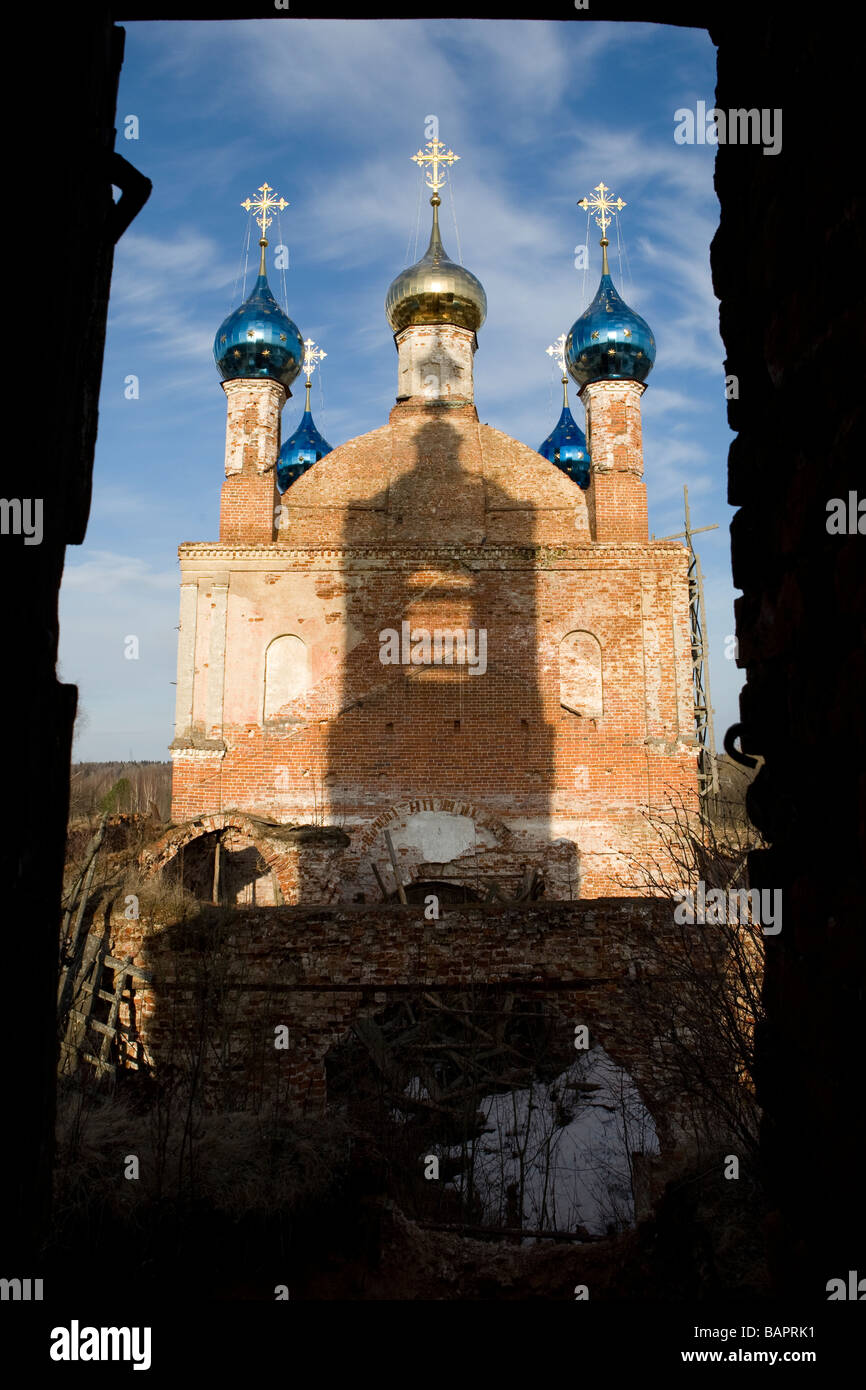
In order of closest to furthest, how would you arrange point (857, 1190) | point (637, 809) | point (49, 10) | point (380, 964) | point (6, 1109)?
point (857, 1190)
point (6, 1109)
point (49, 10)
point (380, 964)
point (637, 809)

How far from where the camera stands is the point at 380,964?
1005cm

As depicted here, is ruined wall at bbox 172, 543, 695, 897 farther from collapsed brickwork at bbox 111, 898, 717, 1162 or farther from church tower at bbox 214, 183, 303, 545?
collapsed brickwork at bbox 111, 898, 717, 1162

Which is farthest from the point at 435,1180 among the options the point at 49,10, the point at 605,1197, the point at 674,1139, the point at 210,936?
the point at 49,10

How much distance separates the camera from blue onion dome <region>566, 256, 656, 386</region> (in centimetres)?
1747

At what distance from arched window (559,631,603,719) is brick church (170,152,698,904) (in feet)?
0.12

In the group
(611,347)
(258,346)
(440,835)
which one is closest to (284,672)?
(440,835)

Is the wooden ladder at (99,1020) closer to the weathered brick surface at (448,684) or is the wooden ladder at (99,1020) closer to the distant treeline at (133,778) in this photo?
the weathered brick surface at (448,684)

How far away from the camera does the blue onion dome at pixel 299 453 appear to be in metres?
23.7

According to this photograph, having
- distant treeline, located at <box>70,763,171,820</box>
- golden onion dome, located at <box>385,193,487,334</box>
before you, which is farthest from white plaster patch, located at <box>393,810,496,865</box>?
distant treeline, located at <box>70,763,171,820</box>

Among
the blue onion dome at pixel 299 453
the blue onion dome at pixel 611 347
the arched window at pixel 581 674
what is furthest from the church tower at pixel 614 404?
the blue onion dome at pixel 299 453

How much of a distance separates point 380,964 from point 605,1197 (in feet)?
9.49

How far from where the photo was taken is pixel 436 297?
60.1 feet
